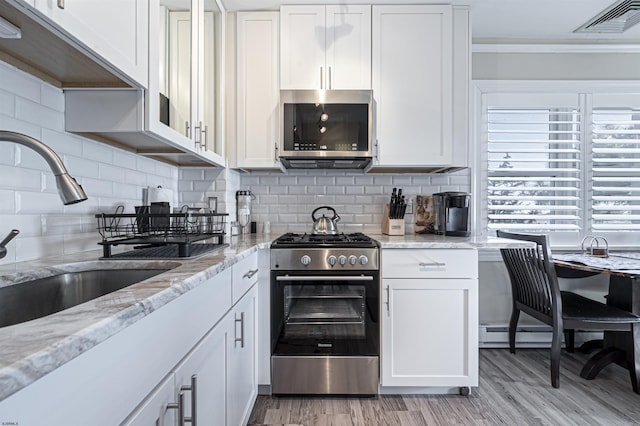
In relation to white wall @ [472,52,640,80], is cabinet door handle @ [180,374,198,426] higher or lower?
lower

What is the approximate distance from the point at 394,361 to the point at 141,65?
1976mm

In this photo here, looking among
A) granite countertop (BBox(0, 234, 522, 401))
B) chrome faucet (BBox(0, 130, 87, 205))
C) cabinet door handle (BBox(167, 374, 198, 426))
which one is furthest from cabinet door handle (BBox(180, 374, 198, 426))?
chrome faucet (BBox(0, 130, 87, 205))

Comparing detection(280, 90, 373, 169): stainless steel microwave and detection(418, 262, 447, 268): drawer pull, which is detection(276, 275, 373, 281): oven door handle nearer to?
detection(418, 262, 447, 268): drawer pull

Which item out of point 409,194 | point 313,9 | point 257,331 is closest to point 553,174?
point 409,194

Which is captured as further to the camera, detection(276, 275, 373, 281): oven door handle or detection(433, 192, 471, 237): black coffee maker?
detection(433, 192, 471, 237): black coffee maker

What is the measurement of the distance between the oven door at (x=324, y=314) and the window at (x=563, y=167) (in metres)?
1.44

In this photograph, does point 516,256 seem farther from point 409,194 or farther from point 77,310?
point 77,310

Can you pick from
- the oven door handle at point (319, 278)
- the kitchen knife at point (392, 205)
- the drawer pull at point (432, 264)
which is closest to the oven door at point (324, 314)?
the oven door handle at point (319, 278)

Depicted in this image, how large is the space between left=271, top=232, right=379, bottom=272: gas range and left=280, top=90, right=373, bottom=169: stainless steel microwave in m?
0.62

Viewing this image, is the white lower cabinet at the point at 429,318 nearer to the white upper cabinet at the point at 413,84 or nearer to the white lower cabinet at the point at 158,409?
the white upper cabinet at the point at 413,84

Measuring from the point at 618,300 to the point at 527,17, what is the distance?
2079mm

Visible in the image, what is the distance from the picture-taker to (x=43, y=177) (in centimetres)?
136

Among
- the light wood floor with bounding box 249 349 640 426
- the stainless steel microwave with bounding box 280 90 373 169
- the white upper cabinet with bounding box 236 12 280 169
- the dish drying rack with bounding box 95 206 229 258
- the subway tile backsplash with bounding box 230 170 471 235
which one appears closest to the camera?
the dish drying rack with bounding box 95 206 229 258

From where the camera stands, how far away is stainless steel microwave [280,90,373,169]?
8.05ft
